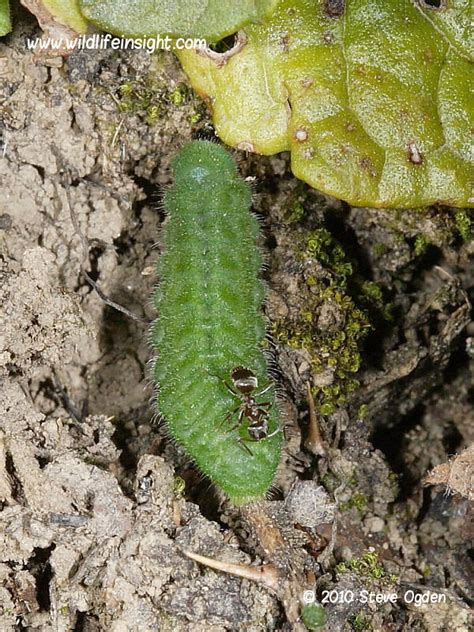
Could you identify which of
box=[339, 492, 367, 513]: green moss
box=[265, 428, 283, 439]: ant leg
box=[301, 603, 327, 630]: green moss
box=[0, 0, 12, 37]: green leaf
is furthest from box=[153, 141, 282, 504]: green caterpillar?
box=[0, 0, 12, 37]: green leaf

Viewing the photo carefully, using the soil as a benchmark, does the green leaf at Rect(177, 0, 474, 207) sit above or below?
above

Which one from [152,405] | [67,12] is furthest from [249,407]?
[67,12]

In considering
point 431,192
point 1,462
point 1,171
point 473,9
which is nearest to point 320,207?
point 431,192

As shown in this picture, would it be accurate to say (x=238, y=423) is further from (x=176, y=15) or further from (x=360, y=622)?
(x=176, y=15)

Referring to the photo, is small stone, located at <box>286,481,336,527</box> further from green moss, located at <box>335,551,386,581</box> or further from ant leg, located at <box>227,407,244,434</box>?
ant leg, located at <box>227,407,244,434</box>

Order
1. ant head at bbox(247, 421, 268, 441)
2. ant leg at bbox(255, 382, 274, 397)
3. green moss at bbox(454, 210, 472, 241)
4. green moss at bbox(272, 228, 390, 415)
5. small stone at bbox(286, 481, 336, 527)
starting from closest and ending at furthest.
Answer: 1. ant head at bbox(247, 421, 268, 441)
2. ant leg at bbox(255, 382, 274, 397)
3. small stone at bbox(286, 481, 336, 527)
4. green moss at bbox(272, 228, 390, 415)
5. green moss at bbox(454, 210, 472, 241)

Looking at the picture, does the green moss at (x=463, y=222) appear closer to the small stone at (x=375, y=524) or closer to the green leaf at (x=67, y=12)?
the small stone at (x=375, y=524)

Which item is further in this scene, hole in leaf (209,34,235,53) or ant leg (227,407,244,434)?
hole in leaf (209,34,235,53)

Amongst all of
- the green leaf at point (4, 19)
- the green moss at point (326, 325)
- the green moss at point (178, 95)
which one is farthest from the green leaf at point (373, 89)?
the green leaf at point (4, 19)
